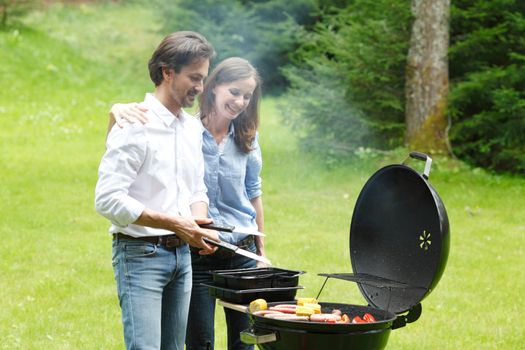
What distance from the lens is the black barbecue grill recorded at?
3027 millimetres

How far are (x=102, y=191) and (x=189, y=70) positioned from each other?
21.0 inches

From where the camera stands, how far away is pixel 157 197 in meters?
3.15

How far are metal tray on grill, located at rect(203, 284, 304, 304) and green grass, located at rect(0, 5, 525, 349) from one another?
1.96 m

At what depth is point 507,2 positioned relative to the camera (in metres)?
10.3

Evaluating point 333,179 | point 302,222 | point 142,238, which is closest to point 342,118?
point 333,179

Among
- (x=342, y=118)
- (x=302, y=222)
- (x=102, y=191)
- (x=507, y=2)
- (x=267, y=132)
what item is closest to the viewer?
(x=102, y=191)

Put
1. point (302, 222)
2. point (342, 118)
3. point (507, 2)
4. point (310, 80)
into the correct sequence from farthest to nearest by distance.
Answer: point (310, 80), point (342, 118), point (507, 2), point (302, 222)

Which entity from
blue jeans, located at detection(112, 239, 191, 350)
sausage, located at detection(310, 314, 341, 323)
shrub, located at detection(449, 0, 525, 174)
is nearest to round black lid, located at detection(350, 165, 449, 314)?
sausage, located at detection(310, 314, 341, 323)

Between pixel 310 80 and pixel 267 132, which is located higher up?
pixel 310 80

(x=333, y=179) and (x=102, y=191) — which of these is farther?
(x=333, y=179)

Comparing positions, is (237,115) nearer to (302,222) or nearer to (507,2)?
(302,222)

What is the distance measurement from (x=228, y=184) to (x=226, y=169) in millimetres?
65

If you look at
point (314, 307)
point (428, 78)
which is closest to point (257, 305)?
point (314, 307)

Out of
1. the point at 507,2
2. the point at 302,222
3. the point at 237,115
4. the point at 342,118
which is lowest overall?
the point at 302,222
